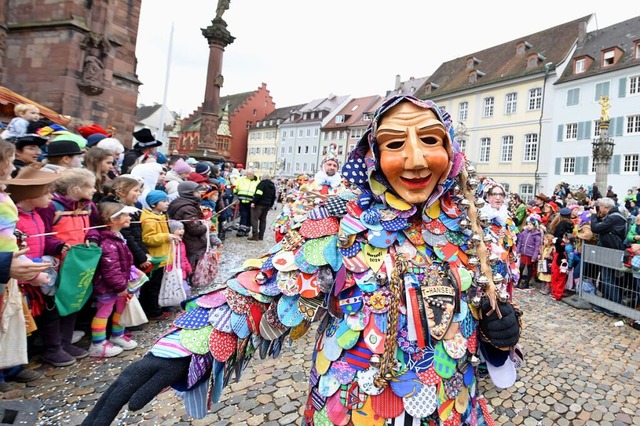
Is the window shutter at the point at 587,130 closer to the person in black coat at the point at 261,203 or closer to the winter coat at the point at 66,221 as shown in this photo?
the person in black coat at the point at 261,203

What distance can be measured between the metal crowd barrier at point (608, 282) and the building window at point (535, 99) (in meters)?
25.0

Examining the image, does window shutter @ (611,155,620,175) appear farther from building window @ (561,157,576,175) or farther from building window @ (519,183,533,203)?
building window @ (519,183,533,203)

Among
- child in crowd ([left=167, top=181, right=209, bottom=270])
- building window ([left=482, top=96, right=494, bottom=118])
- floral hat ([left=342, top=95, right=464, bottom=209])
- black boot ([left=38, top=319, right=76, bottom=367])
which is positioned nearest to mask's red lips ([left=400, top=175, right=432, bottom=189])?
floral hat ([left=342, top=95, right=464, bottom=209])

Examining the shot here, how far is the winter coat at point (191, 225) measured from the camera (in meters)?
5.39

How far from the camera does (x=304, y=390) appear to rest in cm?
324

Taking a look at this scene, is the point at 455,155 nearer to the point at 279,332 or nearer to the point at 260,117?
the point at 279,332

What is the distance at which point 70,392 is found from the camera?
293 centimetres

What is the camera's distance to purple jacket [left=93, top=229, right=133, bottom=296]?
356 centimetres

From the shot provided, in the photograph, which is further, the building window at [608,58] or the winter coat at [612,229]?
the building window at [608,58]

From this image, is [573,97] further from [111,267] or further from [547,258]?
[111,267]

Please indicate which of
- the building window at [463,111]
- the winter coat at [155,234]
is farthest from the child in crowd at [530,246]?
the building window at [463,111]

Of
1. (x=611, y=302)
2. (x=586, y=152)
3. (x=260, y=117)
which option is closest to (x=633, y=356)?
(x=611, y=302)

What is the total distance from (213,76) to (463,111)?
25.1 metres

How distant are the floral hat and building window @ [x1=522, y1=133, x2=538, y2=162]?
30201 mm
